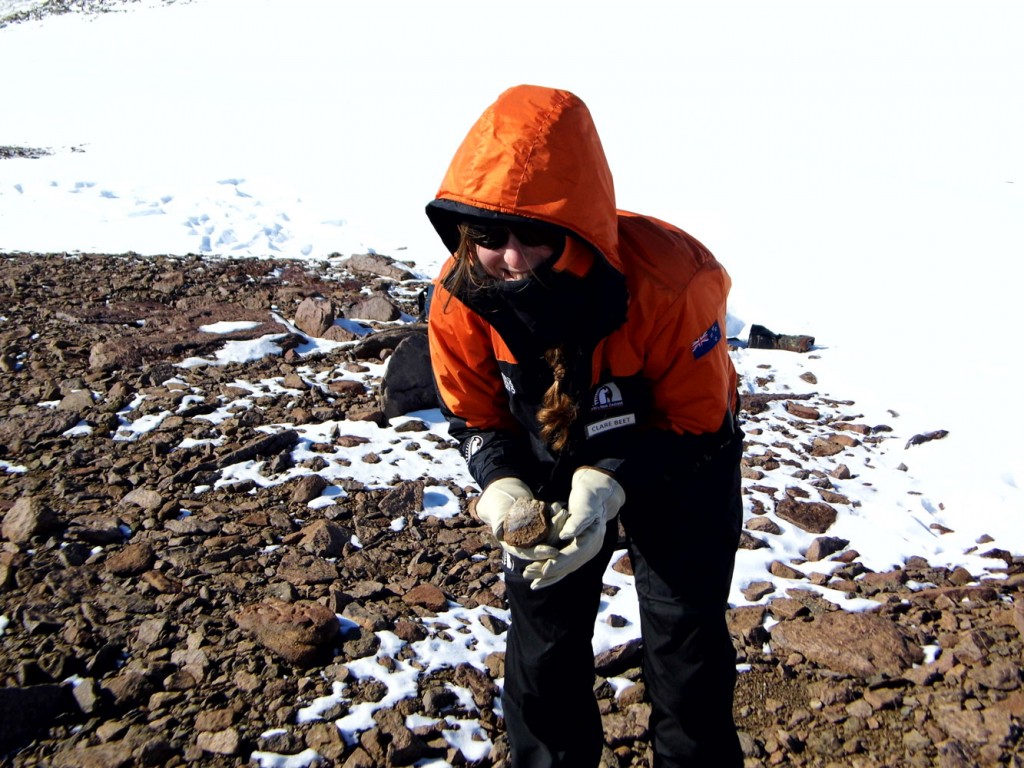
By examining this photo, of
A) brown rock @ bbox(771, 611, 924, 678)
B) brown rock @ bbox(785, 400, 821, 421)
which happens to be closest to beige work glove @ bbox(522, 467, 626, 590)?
brown rock @ bbox(771, 611, 924, 678)

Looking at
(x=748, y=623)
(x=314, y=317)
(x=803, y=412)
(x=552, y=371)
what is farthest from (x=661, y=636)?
(x=314, y=317)

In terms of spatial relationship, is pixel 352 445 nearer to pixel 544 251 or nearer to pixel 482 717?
pixel 482 717

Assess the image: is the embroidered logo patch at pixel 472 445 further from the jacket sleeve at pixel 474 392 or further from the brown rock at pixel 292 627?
the brown rock at pixel 292 627

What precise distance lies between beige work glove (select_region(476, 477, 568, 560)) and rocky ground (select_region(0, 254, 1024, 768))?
2.93 feet

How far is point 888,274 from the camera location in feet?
25.8

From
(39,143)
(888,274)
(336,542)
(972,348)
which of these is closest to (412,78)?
(39,143)

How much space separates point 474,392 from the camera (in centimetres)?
229

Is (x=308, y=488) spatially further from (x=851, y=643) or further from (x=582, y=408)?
(x=851, y=643)

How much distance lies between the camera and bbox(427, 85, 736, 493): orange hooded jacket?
6.11 feet

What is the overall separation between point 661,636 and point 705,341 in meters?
0.75

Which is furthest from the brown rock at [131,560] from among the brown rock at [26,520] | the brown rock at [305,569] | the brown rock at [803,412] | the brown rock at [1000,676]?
the brown rock at [803,412]

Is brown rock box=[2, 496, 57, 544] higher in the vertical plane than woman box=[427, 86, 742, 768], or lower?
lower

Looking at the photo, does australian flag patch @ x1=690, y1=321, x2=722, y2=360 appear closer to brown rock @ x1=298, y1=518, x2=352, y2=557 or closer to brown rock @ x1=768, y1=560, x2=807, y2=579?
brown rock @ x1=768, y1=560, x2=807, y2=579

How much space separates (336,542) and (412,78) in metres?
17.0
